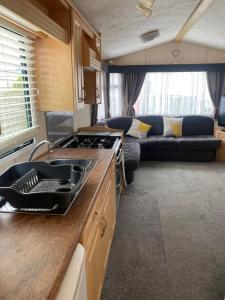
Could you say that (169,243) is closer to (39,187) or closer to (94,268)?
(94,268)

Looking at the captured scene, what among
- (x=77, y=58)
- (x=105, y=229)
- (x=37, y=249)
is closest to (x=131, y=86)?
(x=77, y=58)

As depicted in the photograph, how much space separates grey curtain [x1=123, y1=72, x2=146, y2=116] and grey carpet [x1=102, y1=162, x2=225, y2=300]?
2.65 metres

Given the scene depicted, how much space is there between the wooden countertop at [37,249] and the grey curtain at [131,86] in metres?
4.72

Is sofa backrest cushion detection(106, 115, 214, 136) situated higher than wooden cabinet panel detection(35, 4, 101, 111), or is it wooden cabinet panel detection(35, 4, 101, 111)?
wooden cabinet panel detection(35, 4, 101, 111)

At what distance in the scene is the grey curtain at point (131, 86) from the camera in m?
5.66

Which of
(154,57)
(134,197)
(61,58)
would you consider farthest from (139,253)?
(154,57)

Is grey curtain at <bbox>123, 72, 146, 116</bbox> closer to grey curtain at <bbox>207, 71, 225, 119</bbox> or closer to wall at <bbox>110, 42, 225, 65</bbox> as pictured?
wall at <bbox>110, 42, 225, 65</bbox>

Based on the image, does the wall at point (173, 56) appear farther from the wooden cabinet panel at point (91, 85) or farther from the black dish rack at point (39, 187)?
the black dish rack at point (39, 187)

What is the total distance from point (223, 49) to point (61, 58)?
486 cm

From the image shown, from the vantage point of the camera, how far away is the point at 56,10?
183cm

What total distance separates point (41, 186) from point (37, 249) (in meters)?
0.63

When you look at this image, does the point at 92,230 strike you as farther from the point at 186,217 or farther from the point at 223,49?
the point at 223,49

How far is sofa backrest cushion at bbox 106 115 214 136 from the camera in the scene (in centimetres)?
517

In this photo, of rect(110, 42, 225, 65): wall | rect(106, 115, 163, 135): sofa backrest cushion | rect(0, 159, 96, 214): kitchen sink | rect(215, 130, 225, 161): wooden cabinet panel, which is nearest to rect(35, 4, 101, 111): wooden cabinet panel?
rect(0, 159, 96, 214): kitchen sink
